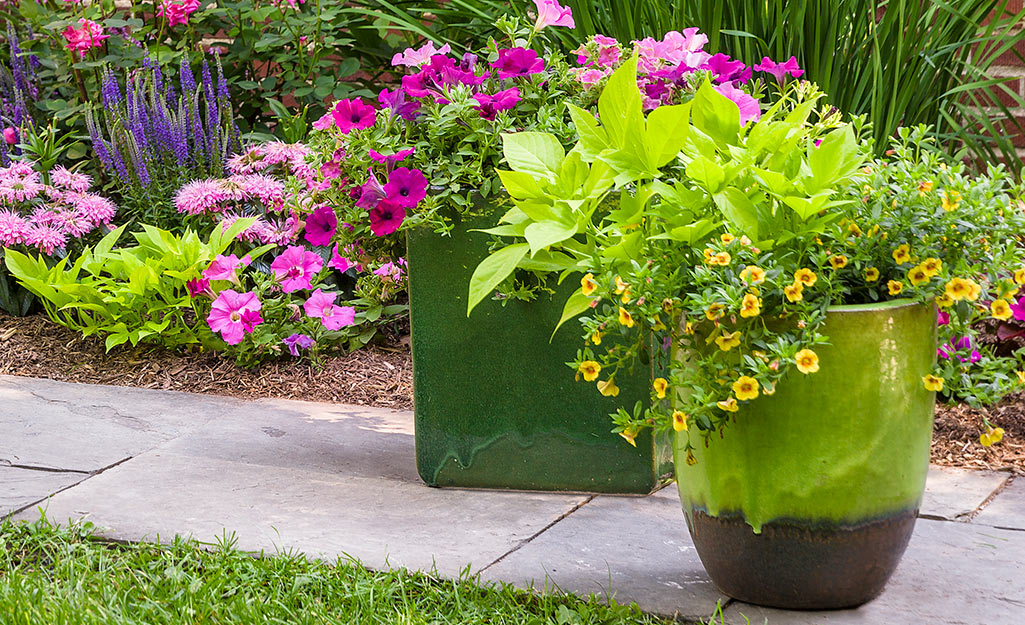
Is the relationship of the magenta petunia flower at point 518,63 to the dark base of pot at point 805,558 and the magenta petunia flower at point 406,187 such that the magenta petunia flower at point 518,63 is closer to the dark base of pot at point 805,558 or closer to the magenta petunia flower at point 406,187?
the magenta petunia flower at point 406,187

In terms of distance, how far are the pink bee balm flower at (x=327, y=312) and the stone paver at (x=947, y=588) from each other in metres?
1.66

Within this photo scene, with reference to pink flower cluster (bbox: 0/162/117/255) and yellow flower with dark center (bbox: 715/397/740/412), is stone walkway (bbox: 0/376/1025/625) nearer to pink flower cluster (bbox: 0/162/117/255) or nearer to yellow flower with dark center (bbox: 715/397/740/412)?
yellow flower with dark center (bbox: 715/397/740/412)

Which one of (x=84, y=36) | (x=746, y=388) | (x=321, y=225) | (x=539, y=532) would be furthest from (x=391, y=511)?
(x=84, y=36)

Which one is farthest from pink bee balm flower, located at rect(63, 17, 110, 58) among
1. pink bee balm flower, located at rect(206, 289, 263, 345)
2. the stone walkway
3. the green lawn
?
the green lawn

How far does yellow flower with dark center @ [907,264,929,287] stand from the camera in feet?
4.81

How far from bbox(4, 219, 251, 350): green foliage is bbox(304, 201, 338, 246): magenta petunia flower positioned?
0.93m

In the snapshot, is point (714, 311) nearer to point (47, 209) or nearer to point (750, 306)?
point (750, 306)

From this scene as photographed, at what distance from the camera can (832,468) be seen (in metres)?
1.51

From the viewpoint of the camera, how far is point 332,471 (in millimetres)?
2314

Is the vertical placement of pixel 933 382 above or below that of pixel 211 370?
above

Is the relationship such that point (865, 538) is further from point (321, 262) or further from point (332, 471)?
point (321, 262)

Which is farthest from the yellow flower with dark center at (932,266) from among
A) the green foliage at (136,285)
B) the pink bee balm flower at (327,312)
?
the green foliage at (136,285)

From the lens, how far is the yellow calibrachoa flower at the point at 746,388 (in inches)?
55.0

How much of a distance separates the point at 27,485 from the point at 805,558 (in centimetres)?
153
